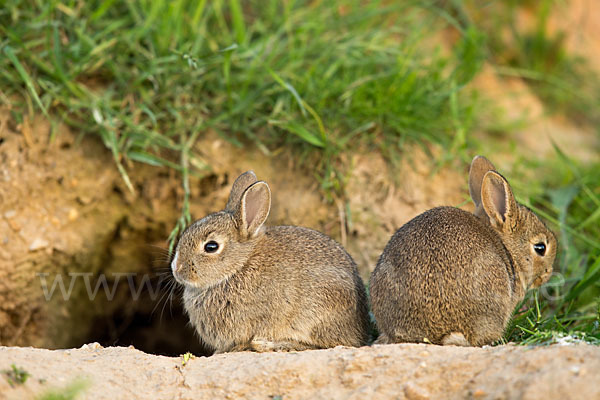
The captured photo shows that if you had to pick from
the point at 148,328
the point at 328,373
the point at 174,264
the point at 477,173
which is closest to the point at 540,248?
the point at 477,173

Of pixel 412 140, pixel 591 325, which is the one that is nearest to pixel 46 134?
pixel 412 140

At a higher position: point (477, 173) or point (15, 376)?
point (15, 376)

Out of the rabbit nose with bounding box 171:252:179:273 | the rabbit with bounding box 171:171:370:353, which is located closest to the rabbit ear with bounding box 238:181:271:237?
the rabbit with bounding box 171:171:370:353

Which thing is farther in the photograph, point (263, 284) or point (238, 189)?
point (238, 189)

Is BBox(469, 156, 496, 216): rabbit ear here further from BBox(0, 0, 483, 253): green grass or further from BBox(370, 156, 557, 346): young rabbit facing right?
BBox(0, 0, 483, 253): green grass

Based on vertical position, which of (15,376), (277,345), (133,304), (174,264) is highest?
(15,376)

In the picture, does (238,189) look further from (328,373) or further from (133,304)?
(133,304)

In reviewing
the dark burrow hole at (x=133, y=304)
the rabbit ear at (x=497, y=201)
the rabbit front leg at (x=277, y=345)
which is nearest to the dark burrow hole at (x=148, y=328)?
the dark burrow hole at (x=133, y=304)
